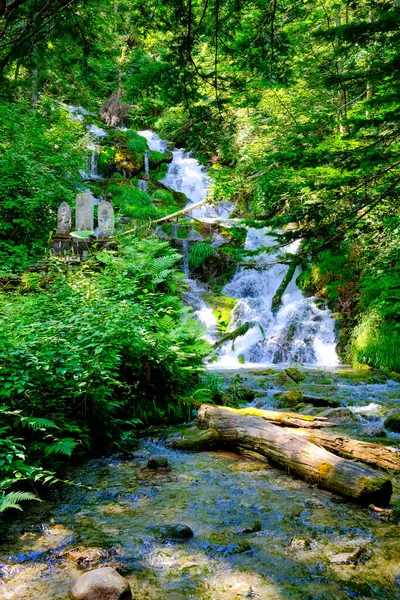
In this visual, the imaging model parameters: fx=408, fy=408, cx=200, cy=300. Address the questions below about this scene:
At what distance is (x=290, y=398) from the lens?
23.9 feet

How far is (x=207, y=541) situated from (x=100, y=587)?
970 millimetres

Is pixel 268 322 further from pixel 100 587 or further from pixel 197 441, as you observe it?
pixel 100 587

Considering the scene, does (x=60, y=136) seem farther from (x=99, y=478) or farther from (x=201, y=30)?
(x=99, y=478)

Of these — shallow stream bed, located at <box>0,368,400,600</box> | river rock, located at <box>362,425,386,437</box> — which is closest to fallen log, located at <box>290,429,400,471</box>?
shallow stream bed, located at <box>0,368,400,600</box>

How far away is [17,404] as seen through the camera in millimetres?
3686

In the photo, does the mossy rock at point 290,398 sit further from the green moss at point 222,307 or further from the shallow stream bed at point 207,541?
the green moss at point 222,307

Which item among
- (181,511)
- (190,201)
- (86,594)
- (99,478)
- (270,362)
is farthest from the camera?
(190,201)

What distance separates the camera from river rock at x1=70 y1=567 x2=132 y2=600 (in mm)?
2174

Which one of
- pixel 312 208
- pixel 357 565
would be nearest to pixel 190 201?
pixel 312 208

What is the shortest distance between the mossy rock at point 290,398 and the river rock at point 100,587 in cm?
527

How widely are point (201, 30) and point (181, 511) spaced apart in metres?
4.39

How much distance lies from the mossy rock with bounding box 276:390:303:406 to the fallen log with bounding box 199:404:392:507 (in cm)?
222

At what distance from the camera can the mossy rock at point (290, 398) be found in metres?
7.21

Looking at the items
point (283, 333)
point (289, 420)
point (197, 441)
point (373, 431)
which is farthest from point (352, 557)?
point (283, 333)
